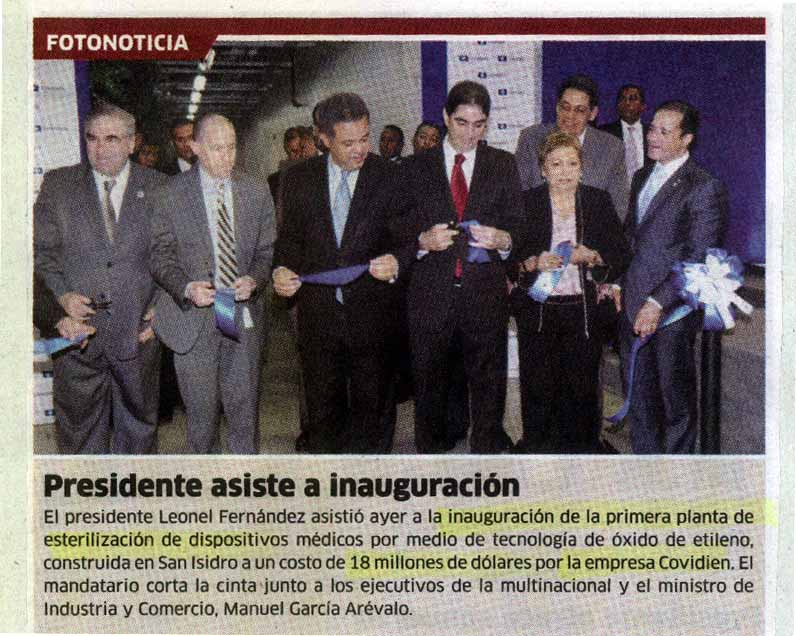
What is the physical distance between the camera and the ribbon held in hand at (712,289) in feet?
11.9

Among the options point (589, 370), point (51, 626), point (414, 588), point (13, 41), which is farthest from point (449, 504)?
point (13, 41)

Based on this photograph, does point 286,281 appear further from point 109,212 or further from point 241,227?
point 109,212

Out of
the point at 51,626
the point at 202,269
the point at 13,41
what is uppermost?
the point at 13,41

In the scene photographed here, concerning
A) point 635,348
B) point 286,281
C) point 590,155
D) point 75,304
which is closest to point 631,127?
point 590,155

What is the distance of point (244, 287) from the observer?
3553 millimetres

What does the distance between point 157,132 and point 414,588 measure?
1.44 meters

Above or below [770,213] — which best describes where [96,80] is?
above

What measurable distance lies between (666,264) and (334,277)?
36.5 inches

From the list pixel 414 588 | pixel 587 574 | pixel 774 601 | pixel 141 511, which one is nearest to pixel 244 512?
pixel 141 511

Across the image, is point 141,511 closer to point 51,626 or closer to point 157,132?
point 51,626

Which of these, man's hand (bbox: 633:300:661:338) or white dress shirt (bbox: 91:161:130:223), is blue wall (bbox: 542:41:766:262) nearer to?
man's hand (bbox: 633:300:661:338)

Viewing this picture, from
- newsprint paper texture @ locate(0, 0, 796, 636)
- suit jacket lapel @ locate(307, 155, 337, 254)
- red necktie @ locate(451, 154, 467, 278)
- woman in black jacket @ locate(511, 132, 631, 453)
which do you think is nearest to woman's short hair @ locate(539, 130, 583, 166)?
woman in black jacket @ locate(511, 132, 631, 453)

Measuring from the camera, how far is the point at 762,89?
11.8ft

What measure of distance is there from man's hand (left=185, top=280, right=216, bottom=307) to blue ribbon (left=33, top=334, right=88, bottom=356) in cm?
34
